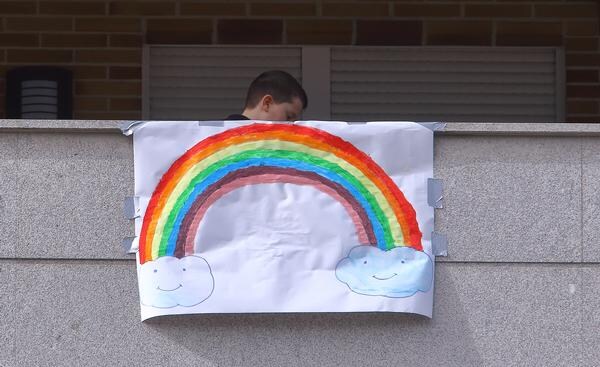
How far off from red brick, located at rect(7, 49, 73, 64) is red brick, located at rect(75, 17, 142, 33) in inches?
7.2

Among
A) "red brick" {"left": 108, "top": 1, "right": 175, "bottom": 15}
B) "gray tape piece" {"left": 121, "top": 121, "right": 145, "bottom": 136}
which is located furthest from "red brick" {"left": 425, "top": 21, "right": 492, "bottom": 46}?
"gray tape piece" {"left": 121, "top": 121, "right": 145, "bottom": 136}

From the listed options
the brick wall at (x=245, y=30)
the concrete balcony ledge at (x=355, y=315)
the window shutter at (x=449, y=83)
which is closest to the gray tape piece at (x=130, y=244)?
the concrete balcony ledge at (x=355, y=315)

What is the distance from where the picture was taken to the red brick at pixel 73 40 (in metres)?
9.04

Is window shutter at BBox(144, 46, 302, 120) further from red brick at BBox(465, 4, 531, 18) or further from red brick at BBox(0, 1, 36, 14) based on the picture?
red brick at BBox(465, 4, 531, 18)

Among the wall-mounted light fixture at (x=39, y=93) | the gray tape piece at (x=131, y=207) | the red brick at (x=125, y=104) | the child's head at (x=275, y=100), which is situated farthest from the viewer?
the red brick at (x=125, y=104)

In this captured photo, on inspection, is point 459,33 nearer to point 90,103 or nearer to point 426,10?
point 426,10

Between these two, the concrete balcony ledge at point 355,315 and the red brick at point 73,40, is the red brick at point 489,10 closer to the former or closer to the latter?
the red brick at point 73,40

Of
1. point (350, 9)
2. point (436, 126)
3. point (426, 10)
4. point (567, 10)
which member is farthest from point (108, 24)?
point (436, 126)

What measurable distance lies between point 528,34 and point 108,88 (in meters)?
2.63

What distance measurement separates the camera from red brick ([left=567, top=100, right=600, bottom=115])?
906 centimetres

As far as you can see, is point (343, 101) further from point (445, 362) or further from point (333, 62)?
point (445, 362)

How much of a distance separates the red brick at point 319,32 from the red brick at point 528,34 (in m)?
0.96

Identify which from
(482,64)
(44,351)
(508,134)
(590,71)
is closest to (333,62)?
(482,64)

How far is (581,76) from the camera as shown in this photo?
9.09m
